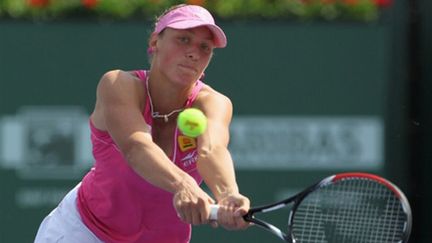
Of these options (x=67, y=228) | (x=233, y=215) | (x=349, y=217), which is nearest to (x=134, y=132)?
(x=233, y=215)

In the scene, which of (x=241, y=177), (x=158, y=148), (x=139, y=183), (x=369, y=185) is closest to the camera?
(x=158, y=148)

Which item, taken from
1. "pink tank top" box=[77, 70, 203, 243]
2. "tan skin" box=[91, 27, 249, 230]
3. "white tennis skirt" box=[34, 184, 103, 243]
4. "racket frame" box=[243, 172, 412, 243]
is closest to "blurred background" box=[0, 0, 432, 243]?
"white tennis skirt" box=[34, 184, 103, 243]

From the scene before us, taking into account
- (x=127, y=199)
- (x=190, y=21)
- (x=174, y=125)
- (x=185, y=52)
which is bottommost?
(x=127, y=199)

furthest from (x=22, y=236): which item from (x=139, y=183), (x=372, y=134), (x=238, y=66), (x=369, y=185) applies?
(x=139, y=183)

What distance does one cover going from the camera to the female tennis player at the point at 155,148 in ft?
14.0

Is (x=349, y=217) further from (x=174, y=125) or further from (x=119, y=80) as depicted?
(x=119, y=80)

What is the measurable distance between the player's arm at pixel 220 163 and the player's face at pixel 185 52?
144 mm

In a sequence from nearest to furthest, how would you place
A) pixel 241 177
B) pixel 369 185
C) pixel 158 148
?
pixel 158 148 → pixel 369 185 → pixel 241 177

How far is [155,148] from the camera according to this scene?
4.23 meters

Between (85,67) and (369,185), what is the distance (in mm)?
2917

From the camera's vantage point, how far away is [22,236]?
8.15m

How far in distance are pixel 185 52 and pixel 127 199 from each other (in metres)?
0.60

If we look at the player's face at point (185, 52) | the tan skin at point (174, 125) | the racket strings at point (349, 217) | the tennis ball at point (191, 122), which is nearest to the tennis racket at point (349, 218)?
the racket strings at point (349, 217)

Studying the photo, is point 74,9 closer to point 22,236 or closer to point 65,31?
point 65,31
